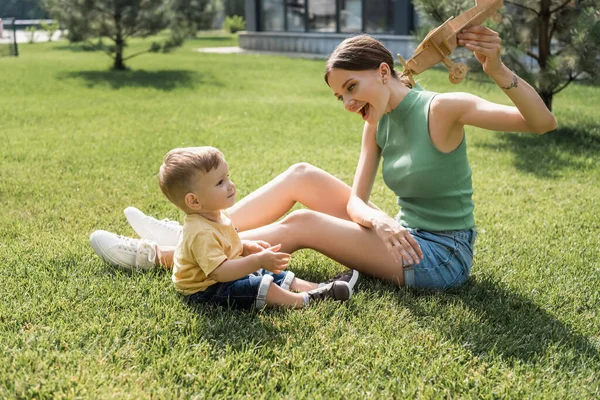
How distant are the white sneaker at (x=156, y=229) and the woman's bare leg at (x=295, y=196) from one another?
291 mm

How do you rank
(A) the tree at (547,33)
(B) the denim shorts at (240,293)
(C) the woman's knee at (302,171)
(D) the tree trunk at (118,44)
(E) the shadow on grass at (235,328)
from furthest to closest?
1. (D) the tree trunk at (118,44)
2. (A) the tree at (547,33)
3. (C) the woman's knee at (302,171)
4. (B) the denim shorts at (240,293)
5. (E) the shadow on grass at (235,328)

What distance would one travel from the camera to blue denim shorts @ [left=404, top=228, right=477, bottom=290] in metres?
2.67

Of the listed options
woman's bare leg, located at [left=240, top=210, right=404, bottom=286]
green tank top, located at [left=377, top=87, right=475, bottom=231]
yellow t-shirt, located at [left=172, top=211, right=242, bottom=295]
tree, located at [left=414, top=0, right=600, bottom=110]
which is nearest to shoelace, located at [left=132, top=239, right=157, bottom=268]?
yellow t-shirt, located at [left=172, top=211, right=242, bottom=295]

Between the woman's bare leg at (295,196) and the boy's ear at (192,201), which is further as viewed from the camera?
the woman's bare leg at (295,196)

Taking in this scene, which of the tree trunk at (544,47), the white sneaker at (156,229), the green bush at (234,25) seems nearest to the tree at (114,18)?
the tree trunk at (544,47)

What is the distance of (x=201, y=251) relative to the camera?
244 centimetres

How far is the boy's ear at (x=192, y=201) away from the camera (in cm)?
244

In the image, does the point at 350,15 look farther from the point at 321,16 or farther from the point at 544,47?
the point at 544,47

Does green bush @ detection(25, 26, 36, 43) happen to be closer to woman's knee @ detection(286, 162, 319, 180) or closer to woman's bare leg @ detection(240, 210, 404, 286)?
woman's knee @ detection(286, 162, 319, 180)

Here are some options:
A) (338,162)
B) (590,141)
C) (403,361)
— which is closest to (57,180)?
(338,162)

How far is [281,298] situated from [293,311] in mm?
75

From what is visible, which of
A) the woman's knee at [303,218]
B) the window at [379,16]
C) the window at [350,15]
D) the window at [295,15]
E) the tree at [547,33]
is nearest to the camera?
the woman's knee at [303,218]

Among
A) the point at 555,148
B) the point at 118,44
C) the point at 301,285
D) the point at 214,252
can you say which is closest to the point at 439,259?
the point at 301,285

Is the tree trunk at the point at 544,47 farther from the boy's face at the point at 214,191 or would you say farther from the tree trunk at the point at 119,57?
the tree trunk at the point at 119,57
